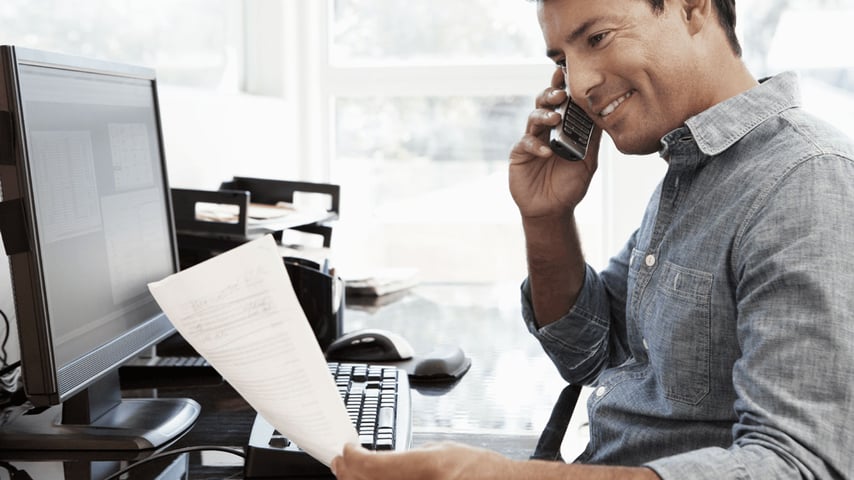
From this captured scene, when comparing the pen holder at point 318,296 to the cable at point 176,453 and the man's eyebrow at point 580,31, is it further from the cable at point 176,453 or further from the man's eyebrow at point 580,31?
the man's eyebrow at point 580,31

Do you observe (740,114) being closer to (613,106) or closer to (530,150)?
(613,106)

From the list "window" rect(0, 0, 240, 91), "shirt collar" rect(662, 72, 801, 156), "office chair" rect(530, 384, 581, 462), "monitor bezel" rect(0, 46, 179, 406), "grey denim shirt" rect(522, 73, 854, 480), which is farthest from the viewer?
"window" rect(0, 0, 240, 91)

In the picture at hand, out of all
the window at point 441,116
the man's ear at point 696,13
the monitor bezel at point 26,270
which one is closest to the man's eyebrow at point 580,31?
the man's ear at point 696,13

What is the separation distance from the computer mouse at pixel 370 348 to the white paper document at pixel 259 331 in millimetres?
681

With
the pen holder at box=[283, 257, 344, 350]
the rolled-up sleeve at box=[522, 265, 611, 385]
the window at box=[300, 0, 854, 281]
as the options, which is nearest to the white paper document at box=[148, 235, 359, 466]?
the rolled-up sleeve at box=[522, 265, 611, 385]

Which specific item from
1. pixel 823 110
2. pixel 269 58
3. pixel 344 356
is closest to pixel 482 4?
pixel 269 58

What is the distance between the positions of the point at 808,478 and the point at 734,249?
0.24 metres

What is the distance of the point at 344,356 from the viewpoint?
148 cm

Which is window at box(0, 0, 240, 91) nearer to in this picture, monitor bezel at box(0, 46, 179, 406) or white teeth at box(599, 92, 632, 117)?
monitor bezel at box(0, 46, 179, 406)

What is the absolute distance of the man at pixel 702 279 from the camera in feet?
2.49

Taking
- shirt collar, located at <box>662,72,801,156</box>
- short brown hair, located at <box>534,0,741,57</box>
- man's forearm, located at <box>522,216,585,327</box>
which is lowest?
man's forearm, located at <box>522,216,585,327</box>

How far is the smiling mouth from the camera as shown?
1.10m

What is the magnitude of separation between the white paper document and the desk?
9.3 inches

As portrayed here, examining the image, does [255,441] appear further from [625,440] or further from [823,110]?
[823,110]
